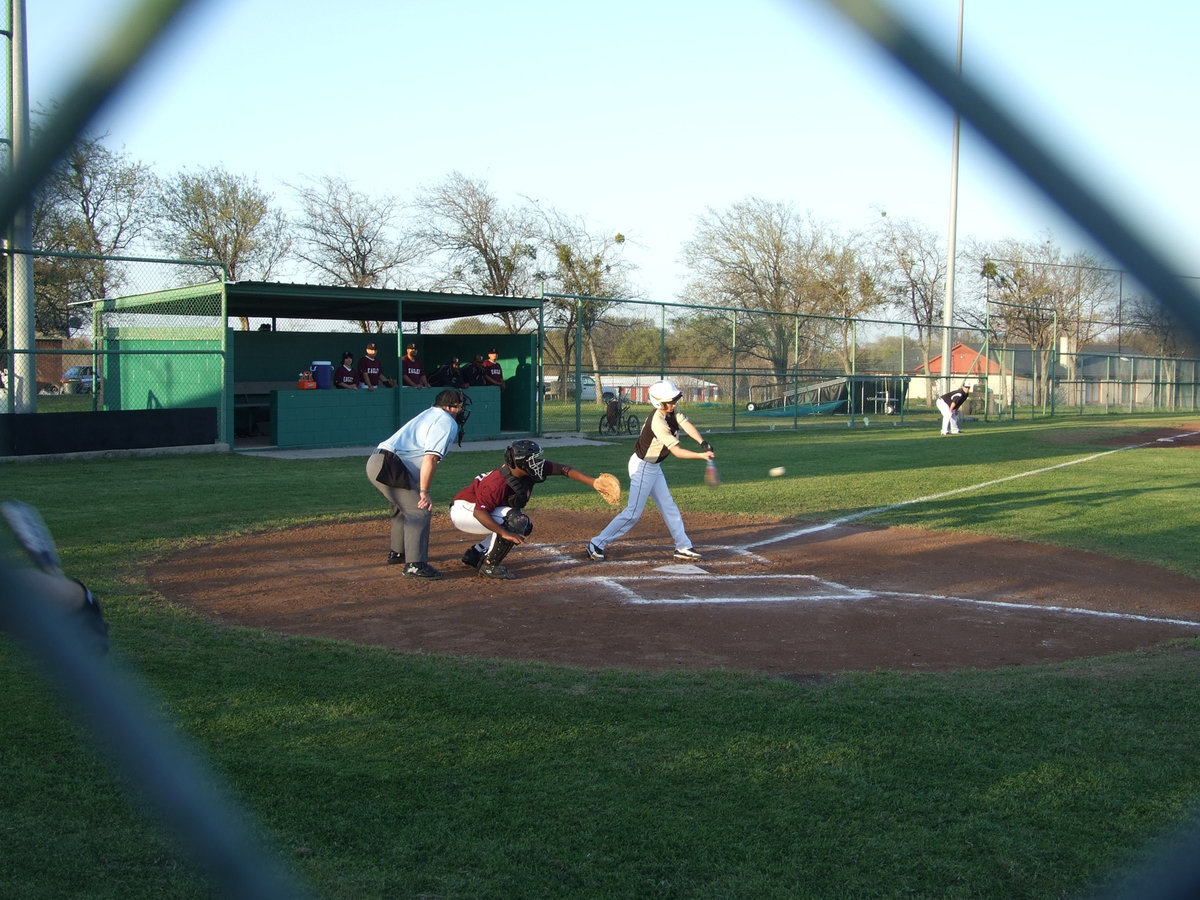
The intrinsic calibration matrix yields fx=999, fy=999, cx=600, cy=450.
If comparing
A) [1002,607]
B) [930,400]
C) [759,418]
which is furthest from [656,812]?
[930,400]

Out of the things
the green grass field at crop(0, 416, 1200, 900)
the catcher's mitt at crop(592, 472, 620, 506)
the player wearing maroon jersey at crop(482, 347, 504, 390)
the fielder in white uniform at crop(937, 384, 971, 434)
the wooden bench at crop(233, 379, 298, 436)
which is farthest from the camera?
the fielder in white uniform at crop(937, 384, 971, 434)

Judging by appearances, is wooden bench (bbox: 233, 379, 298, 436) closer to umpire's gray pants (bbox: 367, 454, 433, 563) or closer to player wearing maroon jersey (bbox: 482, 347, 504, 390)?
player wearing maroon jersey (bbox: 482, 347, 504, 390)

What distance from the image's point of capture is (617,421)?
27.4 meters

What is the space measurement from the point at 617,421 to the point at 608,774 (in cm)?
2317

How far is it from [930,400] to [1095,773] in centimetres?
A: 4025

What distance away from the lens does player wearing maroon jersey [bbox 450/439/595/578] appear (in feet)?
29.2

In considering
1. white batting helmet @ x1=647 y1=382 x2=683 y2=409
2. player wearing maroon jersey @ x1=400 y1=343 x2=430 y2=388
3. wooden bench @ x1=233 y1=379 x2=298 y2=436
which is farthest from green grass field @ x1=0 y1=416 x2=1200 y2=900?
wooden bench @ x1=233 y1=379 x2=298 y2=436

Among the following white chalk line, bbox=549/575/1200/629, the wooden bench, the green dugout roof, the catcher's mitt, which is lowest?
white chalk line, bbox=549/575/1200/629

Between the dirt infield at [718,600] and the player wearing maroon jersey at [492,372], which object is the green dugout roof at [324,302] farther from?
the dirt infield at [718,600]

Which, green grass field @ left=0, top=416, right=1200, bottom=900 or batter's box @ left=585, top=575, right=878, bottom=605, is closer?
green grass field @ left=0, top=416, right=1200, bottom=900

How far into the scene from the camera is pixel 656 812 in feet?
13.0

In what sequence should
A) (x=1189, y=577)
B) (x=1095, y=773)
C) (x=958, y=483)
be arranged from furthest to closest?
1. (x=958, y=483)
2. (x=1189, y=577)
3. (x=1095, y=773)

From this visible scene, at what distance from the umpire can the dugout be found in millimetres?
9803

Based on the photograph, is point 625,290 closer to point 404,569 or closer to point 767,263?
point 767,263
